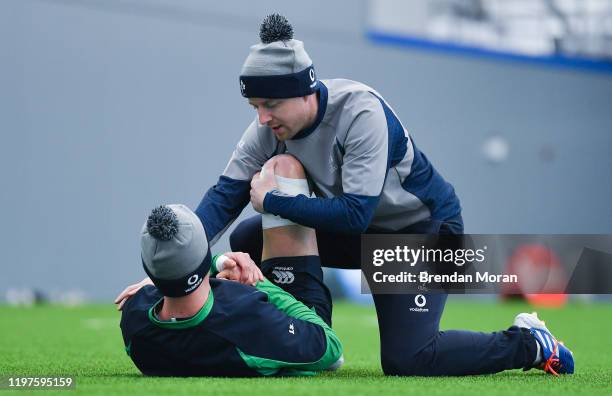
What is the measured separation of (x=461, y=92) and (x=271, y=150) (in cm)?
1008

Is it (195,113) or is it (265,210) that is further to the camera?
(195,113)

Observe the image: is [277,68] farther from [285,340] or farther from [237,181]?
[285,340]

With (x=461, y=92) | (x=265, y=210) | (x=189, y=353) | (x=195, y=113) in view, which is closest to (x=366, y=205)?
(x=265, y=210)

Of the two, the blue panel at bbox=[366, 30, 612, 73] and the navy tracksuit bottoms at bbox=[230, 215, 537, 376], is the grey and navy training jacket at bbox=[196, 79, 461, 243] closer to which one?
the navy tracksuit bottoms at bbox=[230, 215, 537, 376]

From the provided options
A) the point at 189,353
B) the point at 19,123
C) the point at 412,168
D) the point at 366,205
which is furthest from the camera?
the point at 19,123

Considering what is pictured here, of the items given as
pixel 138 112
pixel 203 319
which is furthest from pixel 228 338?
pixel 138 112

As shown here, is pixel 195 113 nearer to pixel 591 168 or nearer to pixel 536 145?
pixel 536 145

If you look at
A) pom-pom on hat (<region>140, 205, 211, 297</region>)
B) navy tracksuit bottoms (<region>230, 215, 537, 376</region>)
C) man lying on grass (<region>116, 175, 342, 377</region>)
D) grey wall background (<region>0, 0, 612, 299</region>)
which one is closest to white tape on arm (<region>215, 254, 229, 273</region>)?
man lying on grass (<region>116, 175, 342, 377</region>)

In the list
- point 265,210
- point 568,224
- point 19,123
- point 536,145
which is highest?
point 265,210

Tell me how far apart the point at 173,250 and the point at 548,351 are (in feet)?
5.01

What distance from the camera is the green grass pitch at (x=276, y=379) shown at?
3.35m

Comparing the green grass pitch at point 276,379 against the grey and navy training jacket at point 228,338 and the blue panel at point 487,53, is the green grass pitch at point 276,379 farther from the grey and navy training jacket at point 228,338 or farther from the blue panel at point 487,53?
the blue panel at point 487,53

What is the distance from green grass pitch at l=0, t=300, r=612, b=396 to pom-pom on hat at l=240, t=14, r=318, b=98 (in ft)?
3.32

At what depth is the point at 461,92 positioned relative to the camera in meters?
14.1
